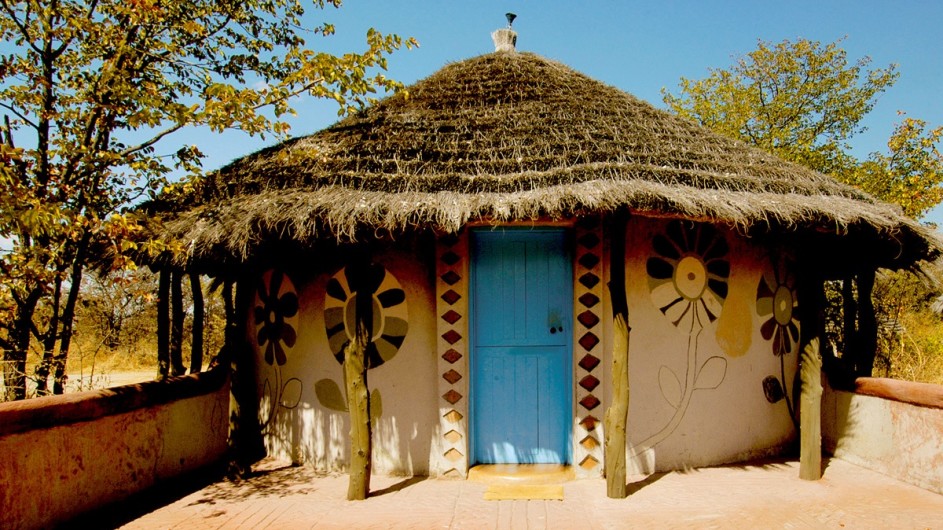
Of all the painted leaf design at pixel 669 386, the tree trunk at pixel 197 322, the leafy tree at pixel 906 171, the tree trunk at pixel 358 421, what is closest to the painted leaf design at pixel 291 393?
the tree trunk at pixel 358 421

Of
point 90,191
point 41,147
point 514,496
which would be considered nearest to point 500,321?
point 514,496

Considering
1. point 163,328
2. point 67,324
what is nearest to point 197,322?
point 163,328

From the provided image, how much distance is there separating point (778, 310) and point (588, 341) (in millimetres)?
2148

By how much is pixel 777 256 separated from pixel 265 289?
520 cm

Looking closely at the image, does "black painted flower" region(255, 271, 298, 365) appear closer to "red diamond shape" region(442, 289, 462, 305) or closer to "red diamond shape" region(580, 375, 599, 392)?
"red diamond shape" region(442, 289, 462, 305)

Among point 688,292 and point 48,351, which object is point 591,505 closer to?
point 688,292

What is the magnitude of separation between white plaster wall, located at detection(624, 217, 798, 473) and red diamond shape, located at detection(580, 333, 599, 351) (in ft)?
1.21

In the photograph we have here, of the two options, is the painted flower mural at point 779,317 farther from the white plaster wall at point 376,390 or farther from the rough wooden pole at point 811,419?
the white plaster wall at point 376,390

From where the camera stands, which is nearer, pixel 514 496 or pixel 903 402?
pixel 514 496

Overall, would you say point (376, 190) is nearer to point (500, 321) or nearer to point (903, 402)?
point (500, 321)

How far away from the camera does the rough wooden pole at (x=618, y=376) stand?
4430mm

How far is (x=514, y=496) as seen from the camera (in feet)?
14.7

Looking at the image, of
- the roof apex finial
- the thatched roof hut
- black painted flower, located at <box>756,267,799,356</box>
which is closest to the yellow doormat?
the thatched roof hut

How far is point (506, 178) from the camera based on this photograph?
4703 mm
